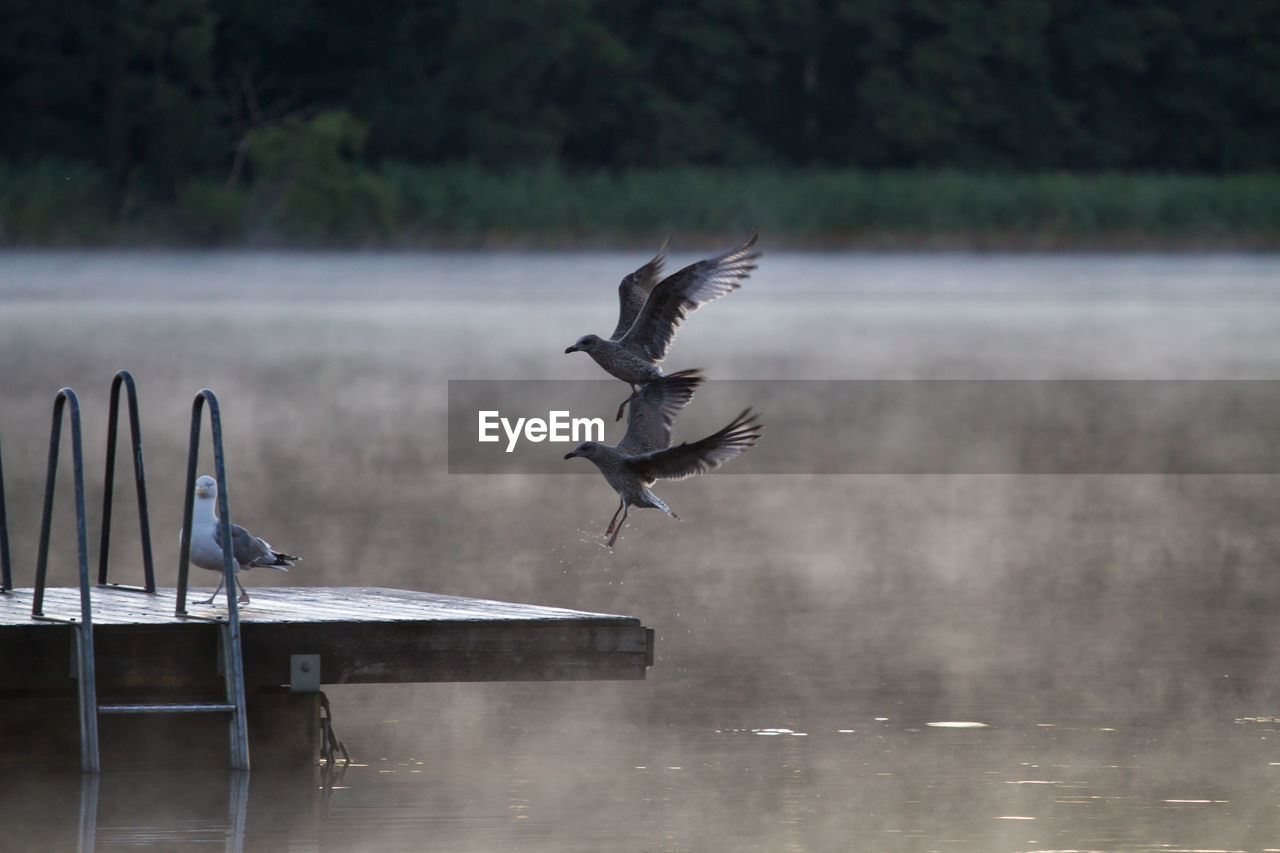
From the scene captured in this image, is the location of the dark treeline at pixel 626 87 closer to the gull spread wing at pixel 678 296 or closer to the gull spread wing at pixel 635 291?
the gull spread wing at pixel 635 291

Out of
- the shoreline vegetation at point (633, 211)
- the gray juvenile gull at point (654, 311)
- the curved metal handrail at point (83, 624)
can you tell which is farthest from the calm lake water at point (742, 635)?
the shoreline vegetation at point (633, 211)

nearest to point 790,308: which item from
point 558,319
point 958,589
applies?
point 558,319

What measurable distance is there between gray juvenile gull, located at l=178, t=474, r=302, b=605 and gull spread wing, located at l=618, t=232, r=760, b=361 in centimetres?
207

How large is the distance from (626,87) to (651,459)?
1543 inches

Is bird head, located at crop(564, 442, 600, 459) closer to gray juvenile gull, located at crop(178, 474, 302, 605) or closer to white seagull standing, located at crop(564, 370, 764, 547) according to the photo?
white seagull standing, located at crop(564, 370, 764, 547)

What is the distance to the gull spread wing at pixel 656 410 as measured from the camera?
5.72 meters

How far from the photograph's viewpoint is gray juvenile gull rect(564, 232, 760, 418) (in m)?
5.83

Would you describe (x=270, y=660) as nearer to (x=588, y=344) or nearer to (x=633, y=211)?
(x=588, y=344)

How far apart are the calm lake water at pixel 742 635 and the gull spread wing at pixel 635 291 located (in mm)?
1658

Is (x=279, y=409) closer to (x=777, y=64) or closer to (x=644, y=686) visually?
(x=644, y=686)

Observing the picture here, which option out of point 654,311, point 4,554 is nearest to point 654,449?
point 654,311

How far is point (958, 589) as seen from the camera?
12883mm

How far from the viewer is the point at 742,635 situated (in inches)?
437

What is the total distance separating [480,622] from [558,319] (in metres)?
29.2
